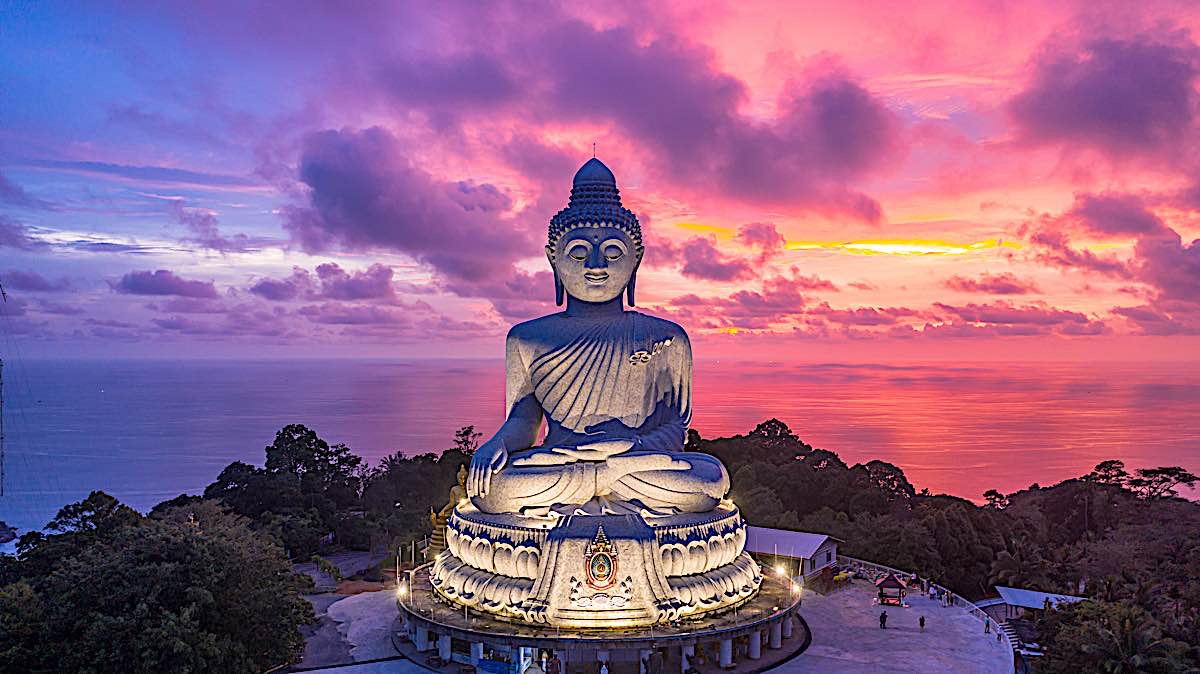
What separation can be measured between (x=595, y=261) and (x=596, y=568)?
20.3ft

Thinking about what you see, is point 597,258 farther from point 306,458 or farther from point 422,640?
point 306,458

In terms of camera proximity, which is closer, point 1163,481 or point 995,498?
point 1163,481

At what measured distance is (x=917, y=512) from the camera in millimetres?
29000

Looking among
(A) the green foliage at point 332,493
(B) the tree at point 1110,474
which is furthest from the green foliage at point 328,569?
(B) the tree at point 1110,474

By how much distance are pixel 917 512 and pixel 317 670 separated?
2087 centimetres

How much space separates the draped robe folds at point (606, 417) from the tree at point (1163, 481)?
75.1 ft

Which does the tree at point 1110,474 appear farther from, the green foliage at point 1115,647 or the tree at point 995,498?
the green foliage at point 1115,647

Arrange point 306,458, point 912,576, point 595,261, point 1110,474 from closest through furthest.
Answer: point 595,261
point 912,576
point 306,458
point 1110,474

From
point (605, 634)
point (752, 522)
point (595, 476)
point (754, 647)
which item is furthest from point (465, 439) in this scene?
point (605, 634)

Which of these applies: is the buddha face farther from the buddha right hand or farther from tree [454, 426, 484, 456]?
tree [454, 426, 484, 456]

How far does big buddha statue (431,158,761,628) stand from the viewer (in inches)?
567

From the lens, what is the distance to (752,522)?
84.8ft

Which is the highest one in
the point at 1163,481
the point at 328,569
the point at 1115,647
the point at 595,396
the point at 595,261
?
the point at 595,261

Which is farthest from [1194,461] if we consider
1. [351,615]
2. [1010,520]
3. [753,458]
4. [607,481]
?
[351,615]
